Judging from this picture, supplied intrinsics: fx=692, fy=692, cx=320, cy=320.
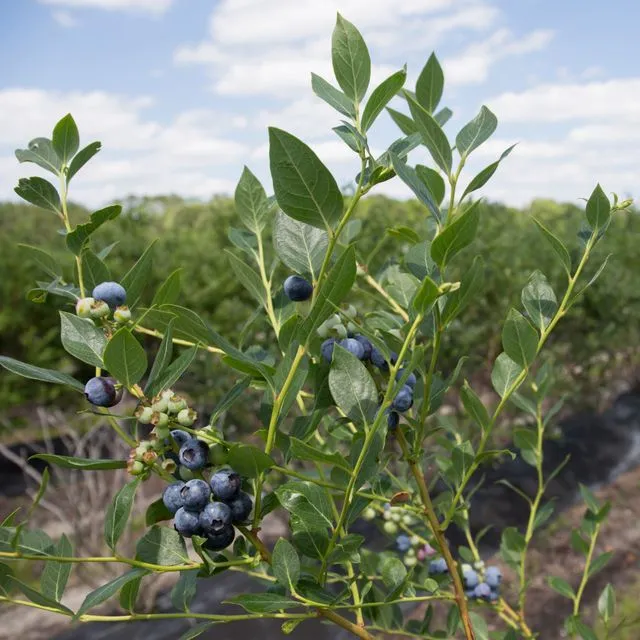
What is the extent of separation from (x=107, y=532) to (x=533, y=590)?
3.07 metres

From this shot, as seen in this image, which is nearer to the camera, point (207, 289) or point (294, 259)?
point (294, 259)

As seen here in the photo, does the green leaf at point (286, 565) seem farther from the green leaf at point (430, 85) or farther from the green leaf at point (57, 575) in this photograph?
the green leaf at point (430, 85)

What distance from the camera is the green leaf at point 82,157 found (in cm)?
73

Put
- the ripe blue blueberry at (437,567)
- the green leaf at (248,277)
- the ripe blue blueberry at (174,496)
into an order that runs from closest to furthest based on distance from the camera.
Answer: the ripe blue blueberry at (174,496) < the green leaf at (248,277) < the ripe blue blueberry at (437,567)

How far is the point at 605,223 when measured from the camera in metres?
0.69

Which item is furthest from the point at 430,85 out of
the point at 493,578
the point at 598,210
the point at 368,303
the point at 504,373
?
the point at 368,303

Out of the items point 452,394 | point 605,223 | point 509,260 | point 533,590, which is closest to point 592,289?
point 509,260

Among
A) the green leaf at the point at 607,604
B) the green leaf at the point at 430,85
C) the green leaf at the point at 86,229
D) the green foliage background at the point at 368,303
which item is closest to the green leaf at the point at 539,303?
the green leaf at the point at 430,85

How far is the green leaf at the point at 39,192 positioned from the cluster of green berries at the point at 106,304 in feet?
0.43

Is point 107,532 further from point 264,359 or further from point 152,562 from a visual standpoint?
point 264,359

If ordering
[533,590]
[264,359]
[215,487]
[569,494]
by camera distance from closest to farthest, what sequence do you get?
[215,487]
[264,359]
[533,590]
[569,494]

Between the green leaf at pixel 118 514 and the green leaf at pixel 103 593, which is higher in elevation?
the green leaf at pixel 118 514

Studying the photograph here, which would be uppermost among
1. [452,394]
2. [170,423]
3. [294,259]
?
[294,259]

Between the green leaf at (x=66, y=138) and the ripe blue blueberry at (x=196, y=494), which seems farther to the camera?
the green leaf at (x=66, y=138)
